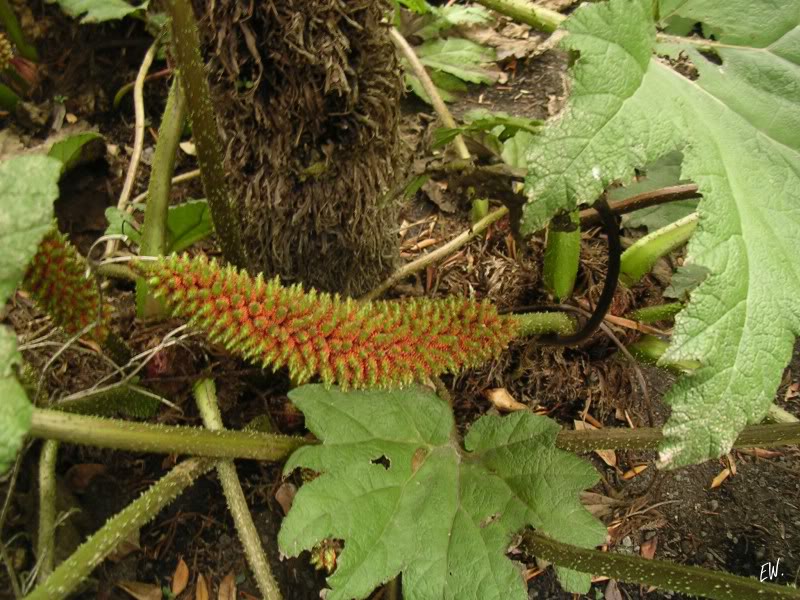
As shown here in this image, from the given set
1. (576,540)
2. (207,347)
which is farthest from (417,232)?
(576,540)

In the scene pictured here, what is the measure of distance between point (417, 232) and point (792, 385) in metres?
1.05

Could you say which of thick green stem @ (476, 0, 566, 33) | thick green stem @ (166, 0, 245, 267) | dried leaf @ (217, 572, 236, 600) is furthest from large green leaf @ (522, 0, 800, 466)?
dried leaf @ (217, 572, 236, 600)

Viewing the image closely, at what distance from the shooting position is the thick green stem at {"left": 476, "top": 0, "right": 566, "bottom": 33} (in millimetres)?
1830

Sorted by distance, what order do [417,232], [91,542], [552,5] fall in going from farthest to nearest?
1. [552,5]
2. [417,232]
3. [91,542]

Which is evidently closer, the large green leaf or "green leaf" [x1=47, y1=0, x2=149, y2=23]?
the large green leaf

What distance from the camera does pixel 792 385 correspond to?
174 cm

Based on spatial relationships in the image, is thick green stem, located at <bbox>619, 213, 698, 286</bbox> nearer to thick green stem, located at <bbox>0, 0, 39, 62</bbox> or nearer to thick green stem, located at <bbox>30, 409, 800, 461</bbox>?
thick green stem, located at <bbox>30, 409, 800, 461</bbox>

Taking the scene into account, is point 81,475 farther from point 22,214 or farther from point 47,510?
point 22,214

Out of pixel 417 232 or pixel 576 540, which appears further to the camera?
pixel 417 232

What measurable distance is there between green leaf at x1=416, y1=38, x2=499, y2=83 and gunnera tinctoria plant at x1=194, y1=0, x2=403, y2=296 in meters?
0.84

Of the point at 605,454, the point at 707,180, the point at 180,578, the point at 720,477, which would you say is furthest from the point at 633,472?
the point at 180,578

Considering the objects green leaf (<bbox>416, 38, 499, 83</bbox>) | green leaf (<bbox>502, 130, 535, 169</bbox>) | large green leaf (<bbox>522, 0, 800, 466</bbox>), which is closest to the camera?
large green leaf (<bbox>522, 0, 800, 466</bbox>)

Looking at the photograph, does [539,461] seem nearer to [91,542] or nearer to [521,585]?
[521,585]

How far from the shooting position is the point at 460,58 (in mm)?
2193
